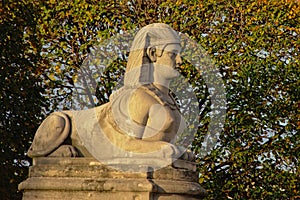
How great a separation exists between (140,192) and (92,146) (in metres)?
0.88

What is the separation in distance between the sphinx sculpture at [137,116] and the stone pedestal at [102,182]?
0.56ft

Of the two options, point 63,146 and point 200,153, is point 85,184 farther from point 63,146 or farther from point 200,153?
point 200,153

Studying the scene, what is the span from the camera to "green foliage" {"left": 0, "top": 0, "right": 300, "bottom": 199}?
49.0 ft

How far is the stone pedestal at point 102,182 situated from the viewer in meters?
7.71

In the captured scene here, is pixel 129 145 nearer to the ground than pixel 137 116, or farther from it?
nearer to the ground

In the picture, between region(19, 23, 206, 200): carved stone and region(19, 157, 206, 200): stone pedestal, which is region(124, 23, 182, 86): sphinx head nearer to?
region(19, 23, 206, 200): carved stone

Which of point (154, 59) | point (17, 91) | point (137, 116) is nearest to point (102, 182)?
point (137, 116)

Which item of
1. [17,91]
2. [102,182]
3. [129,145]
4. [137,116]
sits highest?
[17,91]

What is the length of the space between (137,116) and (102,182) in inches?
31.2

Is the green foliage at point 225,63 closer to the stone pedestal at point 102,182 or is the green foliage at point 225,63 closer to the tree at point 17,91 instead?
the tree at point 17,91

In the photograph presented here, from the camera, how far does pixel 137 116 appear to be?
26.3 ft

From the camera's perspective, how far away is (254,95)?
15375mm

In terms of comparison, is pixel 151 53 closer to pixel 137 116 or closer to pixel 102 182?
pixel 137 116

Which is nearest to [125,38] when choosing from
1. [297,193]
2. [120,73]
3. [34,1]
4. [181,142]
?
[120,73]
